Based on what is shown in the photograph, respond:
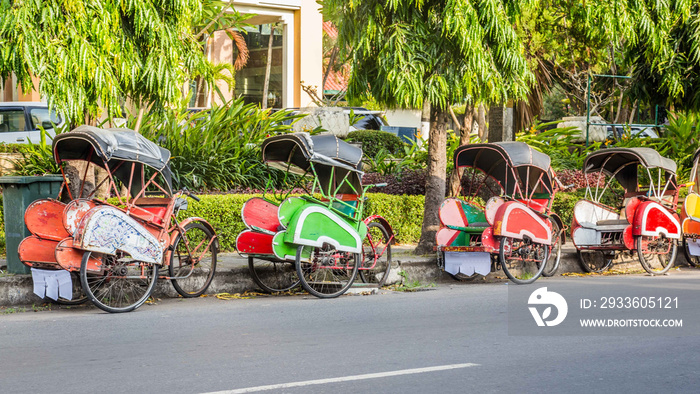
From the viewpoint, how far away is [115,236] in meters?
8.68

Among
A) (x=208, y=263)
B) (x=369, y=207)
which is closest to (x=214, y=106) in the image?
(x=369, y=207)

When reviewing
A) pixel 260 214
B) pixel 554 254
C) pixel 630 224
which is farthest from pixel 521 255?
pixel 260 214

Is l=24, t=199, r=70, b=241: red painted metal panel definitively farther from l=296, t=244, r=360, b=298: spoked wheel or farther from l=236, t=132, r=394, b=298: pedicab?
l=296, t=244, r=360, b=298: spoked wheel

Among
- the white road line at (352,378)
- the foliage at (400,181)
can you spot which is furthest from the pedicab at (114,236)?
the foliage at (400,181)

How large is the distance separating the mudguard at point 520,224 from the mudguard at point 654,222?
1652 millimetres

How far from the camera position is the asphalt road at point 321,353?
5867mm

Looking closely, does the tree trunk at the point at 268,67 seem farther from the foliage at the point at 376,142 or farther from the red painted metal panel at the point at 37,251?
the red painted metal panel at the point at 37,251

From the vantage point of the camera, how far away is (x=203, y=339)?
24.4 feet

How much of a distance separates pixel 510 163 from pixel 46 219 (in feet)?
19.3

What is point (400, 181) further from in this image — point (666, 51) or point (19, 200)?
point (19, 200)

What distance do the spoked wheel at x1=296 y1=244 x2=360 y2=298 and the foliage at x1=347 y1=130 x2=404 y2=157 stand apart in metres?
9.37

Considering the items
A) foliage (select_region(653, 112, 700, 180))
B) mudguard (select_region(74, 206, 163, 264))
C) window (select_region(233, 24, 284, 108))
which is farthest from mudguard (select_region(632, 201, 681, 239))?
window (select_region(233, 24, 284, 108))

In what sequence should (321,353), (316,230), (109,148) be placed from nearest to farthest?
(321,353) → (109,148) → (316,230)

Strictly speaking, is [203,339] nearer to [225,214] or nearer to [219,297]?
[219,297]
